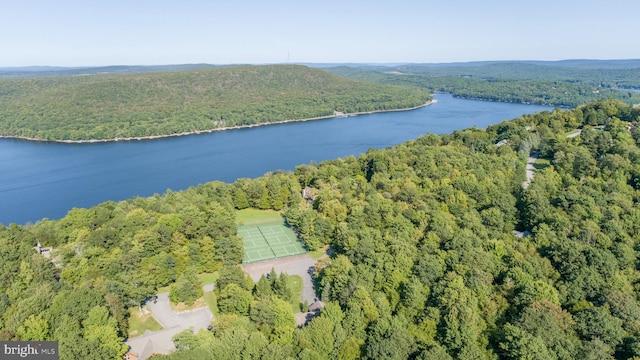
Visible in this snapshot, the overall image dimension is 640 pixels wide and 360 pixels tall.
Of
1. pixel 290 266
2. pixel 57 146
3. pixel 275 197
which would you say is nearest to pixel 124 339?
pixel 290 266

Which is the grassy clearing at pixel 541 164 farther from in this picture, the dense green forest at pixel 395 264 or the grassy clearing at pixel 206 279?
the grassy clearing at pixel 206 279

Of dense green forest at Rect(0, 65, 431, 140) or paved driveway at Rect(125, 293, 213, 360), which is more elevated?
dense green forest at Rect(0, 65, 431, 140)

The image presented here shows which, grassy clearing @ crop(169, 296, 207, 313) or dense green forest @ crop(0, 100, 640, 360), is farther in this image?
grassy clearing @ crop(169, 296, 207, 313)

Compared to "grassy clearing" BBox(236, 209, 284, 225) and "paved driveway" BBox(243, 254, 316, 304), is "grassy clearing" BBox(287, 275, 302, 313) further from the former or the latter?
"grassy clearing" BBox(236, 209, 284, 225)

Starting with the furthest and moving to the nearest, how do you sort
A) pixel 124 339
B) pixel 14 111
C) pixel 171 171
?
pixel 14 111 < pixel 171 171 < pixel 124 339

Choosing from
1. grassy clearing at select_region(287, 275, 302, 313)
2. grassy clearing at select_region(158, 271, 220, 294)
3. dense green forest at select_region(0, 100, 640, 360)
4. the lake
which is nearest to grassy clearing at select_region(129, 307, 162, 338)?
dense green forest at select_region(0, 100, 640, 360)

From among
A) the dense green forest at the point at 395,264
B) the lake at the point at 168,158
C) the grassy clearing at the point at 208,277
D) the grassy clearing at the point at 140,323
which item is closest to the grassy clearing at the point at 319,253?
the dense green forest at the point at 395,264

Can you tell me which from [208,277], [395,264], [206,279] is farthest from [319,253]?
[395,264]

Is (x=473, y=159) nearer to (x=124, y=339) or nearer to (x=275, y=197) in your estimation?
(x=275, y=197)
